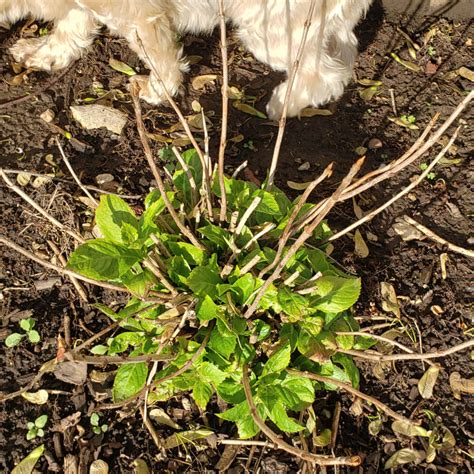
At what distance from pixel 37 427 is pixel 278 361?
0.94 metres

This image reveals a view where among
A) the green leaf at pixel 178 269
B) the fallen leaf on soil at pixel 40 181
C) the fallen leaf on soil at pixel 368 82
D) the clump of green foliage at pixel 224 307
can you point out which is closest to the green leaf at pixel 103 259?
the clump of green foliage at pixel 224 307

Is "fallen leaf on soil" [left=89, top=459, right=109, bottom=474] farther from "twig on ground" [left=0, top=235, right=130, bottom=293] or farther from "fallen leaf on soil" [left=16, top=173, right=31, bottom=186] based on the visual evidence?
"fallen leaf on soil" [left=16, top=173, right=31, bottom=186]

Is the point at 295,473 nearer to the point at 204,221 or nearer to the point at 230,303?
the point at 230,303

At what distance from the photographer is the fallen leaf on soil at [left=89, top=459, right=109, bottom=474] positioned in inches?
86.0

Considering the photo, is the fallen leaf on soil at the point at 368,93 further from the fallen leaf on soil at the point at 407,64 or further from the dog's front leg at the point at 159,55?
the dog's front leg at the point at 159,55

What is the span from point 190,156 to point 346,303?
0.82 m

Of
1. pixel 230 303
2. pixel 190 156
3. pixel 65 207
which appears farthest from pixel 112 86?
pixel 230 303

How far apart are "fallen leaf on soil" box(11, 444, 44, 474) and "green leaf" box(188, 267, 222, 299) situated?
85cm

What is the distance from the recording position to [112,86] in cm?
316

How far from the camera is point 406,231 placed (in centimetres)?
279

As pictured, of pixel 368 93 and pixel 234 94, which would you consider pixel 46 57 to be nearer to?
pixel 234 94

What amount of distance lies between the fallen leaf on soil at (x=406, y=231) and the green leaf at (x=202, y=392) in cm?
118

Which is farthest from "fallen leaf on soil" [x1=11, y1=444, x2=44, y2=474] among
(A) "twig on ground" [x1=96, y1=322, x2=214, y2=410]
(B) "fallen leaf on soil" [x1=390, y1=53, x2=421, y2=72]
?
(B) "fallen leaf on soil" [x1=390, y1=53, x2=421, y2=72]

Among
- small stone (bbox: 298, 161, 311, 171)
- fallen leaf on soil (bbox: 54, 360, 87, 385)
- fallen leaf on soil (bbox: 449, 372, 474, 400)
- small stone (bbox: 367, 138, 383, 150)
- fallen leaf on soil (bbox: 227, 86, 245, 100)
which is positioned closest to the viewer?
fallen leaf on soil (bbox: 54, 360, 87, 385)
